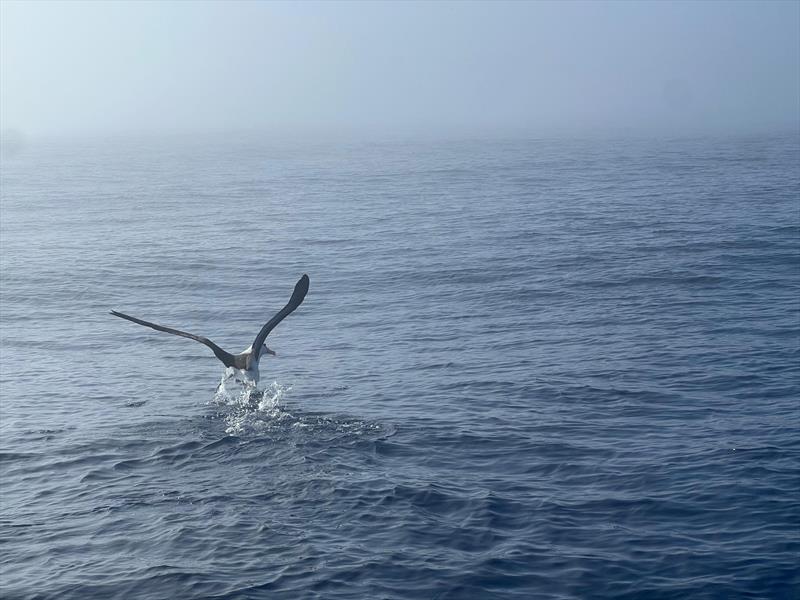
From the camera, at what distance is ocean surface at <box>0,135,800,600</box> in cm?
1812

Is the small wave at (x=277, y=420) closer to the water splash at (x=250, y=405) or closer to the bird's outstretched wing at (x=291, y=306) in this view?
the water splash at (x=250, y=405)

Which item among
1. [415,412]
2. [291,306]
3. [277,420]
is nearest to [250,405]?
[277,420]

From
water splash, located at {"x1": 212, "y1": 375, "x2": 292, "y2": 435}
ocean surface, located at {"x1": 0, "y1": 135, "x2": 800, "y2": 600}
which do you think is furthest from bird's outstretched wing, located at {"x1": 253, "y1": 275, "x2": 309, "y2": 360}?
ocean surface, located at {"x1": 0, "y1": 135, "x2": 800, "y2": 600}

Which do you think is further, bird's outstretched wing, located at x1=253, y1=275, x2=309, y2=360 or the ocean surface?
bird's outstretched wing, located at x1=253, y1=275, x2=309, y2=360

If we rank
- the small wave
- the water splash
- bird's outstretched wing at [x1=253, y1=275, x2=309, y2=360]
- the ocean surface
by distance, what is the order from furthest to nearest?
the water splash, the small wave, bird's outstretched wing at [x1=253, y1=275, x2=309, y2=360], the ocean surface

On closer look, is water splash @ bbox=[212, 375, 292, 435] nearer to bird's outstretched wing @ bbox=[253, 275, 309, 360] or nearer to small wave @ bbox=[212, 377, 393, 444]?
small wave @ bbox=[212, 377, 393, 444]

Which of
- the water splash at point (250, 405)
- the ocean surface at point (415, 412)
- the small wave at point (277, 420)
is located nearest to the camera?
the ocean surface at point (415, 412)

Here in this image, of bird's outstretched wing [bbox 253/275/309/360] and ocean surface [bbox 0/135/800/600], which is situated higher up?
bird's outstretched wing [bbox 253/275/309/360]

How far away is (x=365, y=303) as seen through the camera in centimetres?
4072

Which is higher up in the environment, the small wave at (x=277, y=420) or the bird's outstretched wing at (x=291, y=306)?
the bird's outstretched wing at (x=291, y=306)

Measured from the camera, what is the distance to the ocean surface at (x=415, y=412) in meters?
18.1

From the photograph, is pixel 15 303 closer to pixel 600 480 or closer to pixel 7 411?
pixel 7 411

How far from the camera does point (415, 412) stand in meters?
26.8

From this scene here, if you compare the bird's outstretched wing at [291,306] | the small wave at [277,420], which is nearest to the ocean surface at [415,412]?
the small wave at [277,420]
